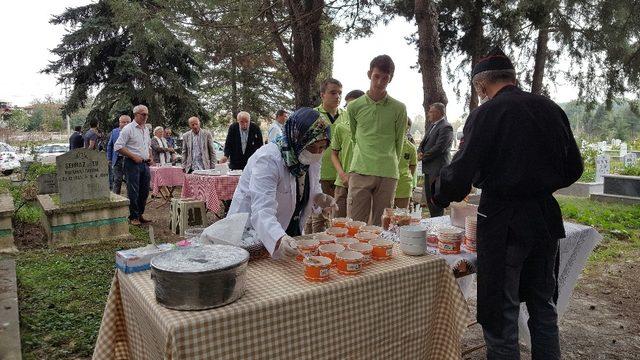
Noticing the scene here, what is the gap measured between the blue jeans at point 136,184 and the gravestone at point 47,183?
5.34 ft

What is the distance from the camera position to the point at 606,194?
9.45 m

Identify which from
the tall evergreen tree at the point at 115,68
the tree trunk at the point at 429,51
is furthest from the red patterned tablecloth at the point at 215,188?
the tall evergreen tree at the point at 115,68

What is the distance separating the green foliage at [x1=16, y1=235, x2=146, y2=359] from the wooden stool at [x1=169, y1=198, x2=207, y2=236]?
849 millimetres

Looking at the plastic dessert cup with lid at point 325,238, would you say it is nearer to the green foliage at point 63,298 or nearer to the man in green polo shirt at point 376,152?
the man in green polo shirt at point 376,152

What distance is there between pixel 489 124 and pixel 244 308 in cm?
137

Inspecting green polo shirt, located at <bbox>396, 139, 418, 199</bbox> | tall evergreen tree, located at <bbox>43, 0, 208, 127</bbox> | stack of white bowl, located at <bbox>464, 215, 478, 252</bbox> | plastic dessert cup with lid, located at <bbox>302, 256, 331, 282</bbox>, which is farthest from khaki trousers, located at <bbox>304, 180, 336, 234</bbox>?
tall evergreen tree, located at <bbox>43, 0, 208, 127</bbox>

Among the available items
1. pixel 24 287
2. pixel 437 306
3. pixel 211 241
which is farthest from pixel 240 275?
pixel 24 287

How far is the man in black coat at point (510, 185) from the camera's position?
1.98 meters

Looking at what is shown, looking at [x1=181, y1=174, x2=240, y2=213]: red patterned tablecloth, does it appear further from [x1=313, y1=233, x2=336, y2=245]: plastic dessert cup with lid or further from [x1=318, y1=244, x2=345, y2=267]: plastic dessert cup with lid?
[x1=318, y1=244, x2=345, y2=267]: plastic dessert cup with lid

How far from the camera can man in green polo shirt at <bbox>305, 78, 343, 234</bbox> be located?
490cm

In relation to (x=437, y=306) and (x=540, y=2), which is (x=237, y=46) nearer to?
(x=540, y=2)

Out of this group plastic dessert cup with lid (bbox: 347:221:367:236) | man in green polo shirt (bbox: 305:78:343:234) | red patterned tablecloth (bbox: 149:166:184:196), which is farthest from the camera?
red patterned tablecloth (bbox: 149:166:184:196)

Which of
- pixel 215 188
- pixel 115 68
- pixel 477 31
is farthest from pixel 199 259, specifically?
pixel 115 68

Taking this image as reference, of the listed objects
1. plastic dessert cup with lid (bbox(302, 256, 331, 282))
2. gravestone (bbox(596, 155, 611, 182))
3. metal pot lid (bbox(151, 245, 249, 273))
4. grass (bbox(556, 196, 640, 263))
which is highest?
gravestone (bbox(596, 155, 611, 182))
